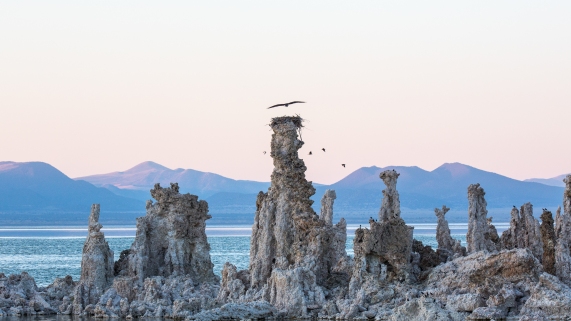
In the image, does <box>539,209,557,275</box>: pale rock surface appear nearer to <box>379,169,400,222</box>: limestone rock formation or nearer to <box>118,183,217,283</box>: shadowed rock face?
<box>379,169,400,222</box>: limestone rock formation

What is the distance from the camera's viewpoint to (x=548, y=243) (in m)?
45.9

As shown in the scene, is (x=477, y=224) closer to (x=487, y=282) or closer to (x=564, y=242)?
(x=564, y=242)

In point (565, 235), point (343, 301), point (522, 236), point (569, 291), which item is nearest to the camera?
point (569, 291)

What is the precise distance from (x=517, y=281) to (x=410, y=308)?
7463 millimetres

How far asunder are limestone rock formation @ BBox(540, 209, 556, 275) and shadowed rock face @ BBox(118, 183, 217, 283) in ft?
46.4

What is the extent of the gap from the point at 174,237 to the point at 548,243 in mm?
15659

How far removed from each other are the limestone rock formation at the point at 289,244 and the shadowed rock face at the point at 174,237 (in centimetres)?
441

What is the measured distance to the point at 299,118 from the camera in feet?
159

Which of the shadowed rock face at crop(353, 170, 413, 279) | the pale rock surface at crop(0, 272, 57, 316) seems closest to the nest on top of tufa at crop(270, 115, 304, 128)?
the shadowed rock face at crop(353, 170, 413, 279)

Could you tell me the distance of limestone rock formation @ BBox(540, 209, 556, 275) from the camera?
45094 mm

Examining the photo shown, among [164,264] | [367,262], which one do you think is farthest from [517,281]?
[164,264]

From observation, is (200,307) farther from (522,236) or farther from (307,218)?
(522,236)

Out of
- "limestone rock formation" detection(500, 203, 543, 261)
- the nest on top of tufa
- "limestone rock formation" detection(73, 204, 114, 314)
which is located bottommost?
→ "limestone rock formation" detection(73, 204, 114, 314)

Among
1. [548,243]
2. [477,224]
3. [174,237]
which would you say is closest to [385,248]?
[548,243]
